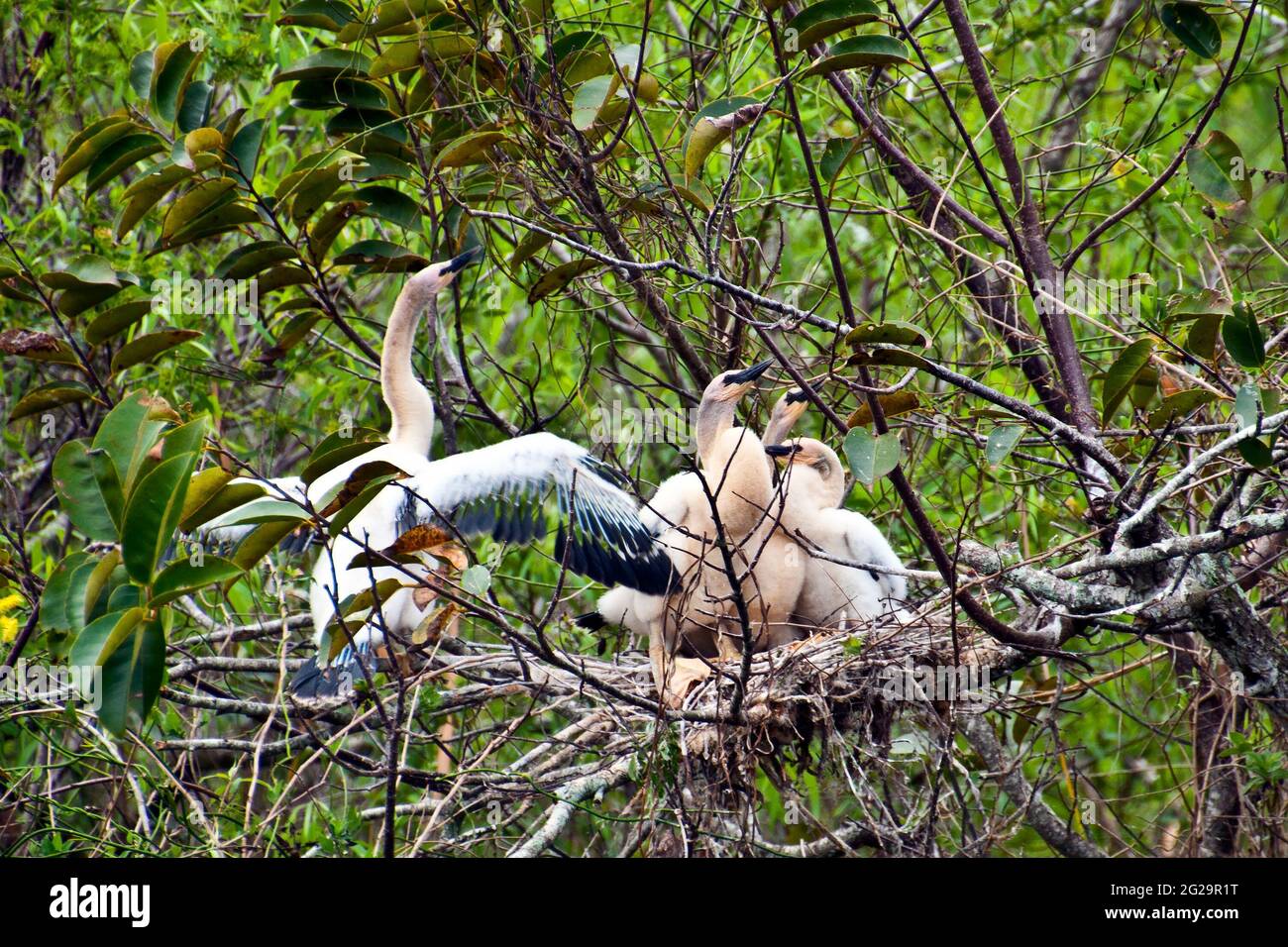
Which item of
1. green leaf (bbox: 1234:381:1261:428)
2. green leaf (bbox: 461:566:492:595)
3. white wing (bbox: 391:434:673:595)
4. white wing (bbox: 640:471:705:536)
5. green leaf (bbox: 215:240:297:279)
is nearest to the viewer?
green leaf (bbox: 1234:381:1261:428)

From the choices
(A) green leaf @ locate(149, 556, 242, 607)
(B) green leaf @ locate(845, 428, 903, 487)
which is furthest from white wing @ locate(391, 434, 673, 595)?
(A) green leaf @ locate(149, 556, 242, 607)

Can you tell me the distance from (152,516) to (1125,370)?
6.61 feet

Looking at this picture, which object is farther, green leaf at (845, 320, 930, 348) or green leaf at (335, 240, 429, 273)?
green leaf at (335, 240, 429, 273)

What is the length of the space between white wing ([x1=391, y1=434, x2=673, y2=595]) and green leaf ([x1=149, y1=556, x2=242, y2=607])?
1763mm

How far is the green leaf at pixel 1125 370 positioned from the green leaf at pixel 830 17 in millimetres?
916

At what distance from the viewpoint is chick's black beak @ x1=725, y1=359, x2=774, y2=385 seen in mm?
3930

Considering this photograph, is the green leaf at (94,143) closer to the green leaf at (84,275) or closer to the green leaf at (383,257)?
the green leaf at (84,275)

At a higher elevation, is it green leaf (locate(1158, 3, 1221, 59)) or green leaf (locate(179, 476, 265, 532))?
green leaf (locate(1158, 3, 1221, 59))

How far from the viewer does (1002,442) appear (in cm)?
280

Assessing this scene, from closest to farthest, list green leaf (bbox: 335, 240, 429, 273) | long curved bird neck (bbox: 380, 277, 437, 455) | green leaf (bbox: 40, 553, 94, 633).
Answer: green leaf (bbox: 40, 553, 94, 633)
green leaf (bbox: 335, 240, 429, 273)
long curved bird neck (bbox: 380, 277, 437, 455)

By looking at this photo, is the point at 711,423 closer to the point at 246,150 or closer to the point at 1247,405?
the point at 246,150

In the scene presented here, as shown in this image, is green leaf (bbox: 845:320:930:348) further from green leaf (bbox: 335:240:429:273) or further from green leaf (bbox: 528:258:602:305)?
green leaf (bbox: 335:240:429:273)

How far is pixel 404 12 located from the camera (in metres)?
3.56
